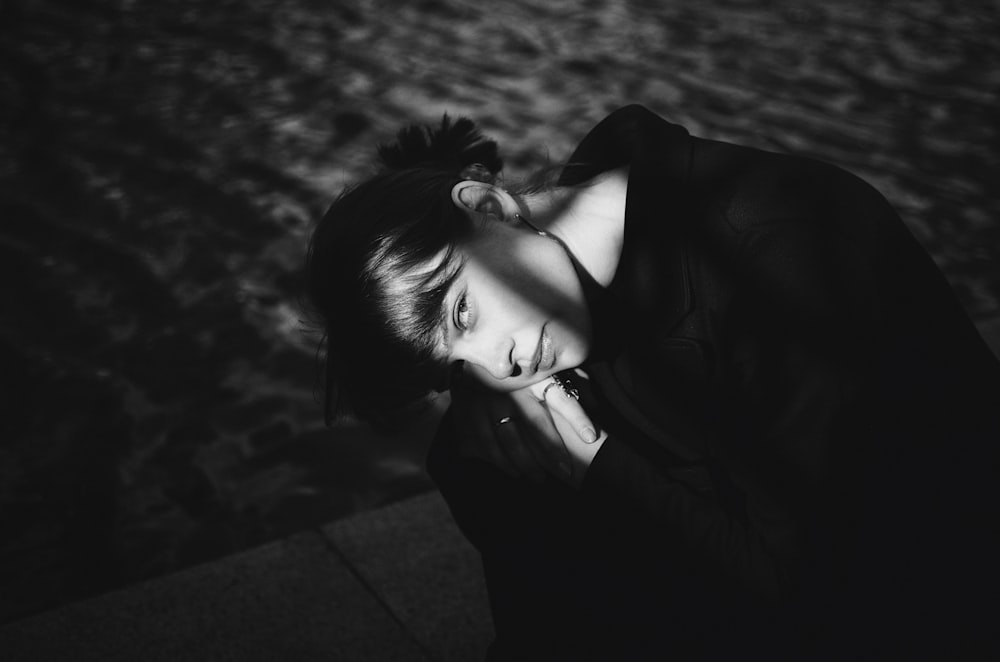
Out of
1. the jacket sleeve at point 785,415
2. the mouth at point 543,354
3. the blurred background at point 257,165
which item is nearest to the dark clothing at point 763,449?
the jacket sleeve at point 785,415

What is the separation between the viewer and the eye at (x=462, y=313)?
1590 millimetres

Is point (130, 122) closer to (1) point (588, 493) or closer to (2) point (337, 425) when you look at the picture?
(2) point (337, 425)

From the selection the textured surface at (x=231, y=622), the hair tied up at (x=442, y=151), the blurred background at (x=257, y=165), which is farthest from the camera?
the blurred background at (x=257, y=165)

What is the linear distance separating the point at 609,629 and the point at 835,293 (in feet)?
2.17

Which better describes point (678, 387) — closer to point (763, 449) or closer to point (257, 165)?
point (763, 449)

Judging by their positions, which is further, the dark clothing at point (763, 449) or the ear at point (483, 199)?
the ear at point (483, 199)

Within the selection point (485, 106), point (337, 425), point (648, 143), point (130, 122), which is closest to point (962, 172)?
point (485, 106)

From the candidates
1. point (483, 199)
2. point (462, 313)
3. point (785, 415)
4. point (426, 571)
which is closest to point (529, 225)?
point (483, 199)

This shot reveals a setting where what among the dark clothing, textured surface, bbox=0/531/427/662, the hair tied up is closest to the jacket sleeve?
the dark clothing

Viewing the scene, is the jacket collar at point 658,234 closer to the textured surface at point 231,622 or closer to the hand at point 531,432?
the hand at point 531,432

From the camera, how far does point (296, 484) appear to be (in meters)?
2.77

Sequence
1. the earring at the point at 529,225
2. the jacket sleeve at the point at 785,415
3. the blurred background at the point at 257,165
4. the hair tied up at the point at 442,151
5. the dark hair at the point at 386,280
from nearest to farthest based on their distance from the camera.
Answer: the jacket sleeve at the point at 785,415
the dark hair at the point at 386,280
the earring at the point at 529,225
the hair tied up at the point at 442,151
the blurred background at the point at 257,165

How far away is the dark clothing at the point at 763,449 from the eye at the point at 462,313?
0.75 feet

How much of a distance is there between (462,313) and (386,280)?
0.14m
